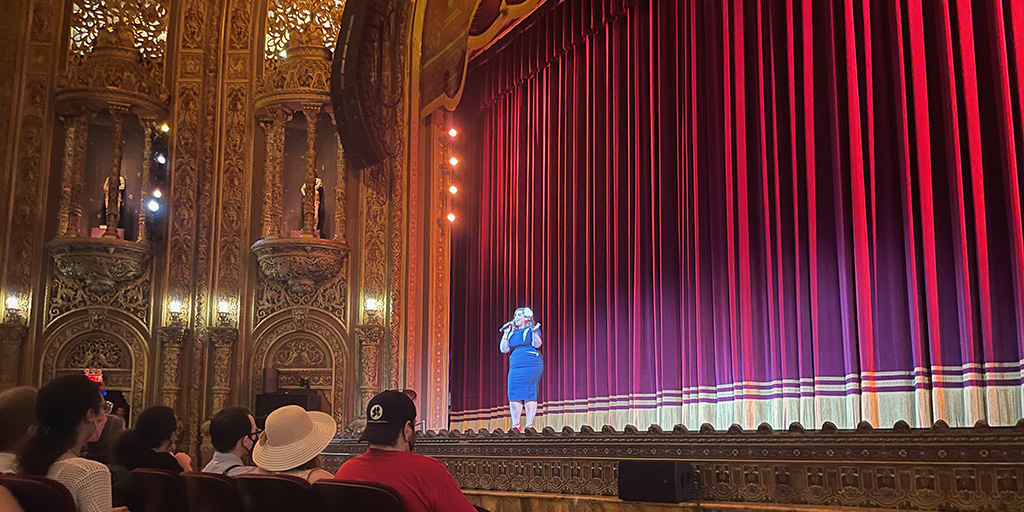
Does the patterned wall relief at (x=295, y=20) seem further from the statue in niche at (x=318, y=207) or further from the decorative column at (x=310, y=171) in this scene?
the statue in niche at (x=318, y=207)

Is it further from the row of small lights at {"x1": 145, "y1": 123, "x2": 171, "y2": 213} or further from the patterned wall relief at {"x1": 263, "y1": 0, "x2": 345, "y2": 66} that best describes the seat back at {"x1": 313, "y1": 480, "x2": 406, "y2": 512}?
the patterned wall relief at {"x1": 263, "y1": 0, "x2": 345, "y2": 66}

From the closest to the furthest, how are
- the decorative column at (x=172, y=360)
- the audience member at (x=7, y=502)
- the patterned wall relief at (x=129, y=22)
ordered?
the audience member at (x=7, y=502), the decorative column at (x=172, y=360), the patterned wall relief at (x=129, y=22)

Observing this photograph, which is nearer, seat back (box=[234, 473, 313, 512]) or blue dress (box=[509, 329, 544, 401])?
seat back (box=[234, 473, 313, 512])

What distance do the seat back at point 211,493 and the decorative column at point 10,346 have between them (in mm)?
8604

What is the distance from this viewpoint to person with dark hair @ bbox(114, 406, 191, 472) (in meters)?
3.93

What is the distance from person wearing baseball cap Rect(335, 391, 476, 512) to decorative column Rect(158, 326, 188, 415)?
8.35m

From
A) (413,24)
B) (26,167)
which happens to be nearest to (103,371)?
(26,167)

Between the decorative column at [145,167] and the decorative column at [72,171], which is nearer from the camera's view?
the decorative column at [72,171]

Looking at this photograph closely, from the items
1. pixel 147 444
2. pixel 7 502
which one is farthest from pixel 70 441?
pixel 147 444

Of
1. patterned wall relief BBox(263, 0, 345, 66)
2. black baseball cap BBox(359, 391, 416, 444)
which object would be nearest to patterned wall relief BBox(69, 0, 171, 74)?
patterned wall relief BBox(263, 0, 345, 66)

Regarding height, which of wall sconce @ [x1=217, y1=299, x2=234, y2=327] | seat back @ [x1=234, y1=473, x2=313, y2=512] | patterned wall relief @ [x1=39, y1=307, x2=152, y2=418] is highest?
wall sconce @ [x1=217, y1=299, x2=234, y2=327]

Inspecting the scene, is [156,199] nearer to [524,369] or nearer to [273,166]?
[273,166]

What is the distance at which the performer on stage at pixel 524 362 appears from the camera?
29.3 ft

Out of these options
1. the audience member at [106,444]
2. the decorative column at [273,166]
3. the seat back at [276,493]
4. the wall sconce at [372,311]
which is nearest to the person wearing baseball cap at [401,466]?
the seat back at [276,493]
